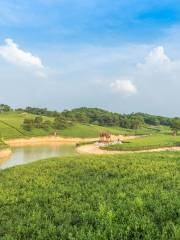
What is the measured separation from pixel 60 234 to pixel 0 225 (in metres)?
2.59

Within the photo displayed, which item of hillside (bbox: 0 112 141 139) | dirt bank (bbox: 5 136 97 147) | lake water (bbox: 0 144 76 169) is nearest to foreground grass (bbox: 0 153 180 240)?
lake water (bbox: 0 144 76 169)

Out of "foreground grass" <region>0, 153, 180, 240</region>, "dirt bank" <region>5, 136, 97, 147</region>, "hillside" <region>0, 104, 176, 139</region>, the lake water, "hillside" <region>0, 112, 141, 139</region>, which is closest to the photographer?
"foreground grass" <region>0, 153, 180, 240</region>

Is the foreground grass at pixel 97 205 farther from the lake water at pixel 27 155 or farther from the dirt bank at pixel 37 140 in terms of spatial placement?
the dirt bank at pixel 37 140

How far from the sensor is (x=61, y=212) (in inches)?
440

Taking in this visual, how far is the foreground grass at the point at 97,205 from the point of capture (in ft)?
29.8

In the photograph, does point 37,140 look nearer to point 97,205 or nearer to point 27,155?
point 27,155

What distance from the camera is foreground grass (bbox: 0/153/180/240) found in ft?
29.8

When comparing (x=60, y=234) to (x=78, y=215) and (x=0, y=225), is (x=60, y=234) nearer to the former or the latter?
(x=78, y=215)

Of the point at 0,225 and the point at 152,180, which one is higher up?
the point at 152,180

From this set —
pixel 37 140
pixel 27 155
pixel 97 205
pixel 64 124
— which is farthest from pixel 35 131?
pixel 97 205

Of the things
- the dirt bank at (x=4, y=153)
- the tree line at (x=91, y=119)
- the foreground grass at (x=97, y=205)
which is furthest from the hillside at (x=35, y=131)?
the foreground grass at (x=97, y=205)

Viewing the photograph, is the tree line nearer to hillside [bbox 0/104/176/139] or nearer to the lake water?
hillside [bbox 0/104/176/139]

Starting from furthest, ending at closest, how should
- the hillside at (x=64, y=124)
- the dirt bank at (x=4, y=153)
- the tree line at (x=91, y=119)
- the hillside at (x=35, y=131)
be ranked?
the tree line at (x=91, y=119) < the hillside at (x=64, y=124) < the hillside at (x=35, y=131) < the dirt bank at (x=4, y=153)

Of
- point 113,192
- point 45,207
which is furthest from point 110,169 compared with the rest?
point 45,207
